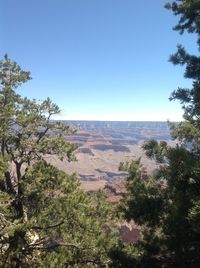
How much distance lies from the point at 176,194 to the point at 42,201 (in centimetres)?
775

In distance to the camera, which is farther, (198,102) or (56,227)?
(56,227)

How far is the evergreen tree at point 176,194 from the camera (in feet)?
39.4

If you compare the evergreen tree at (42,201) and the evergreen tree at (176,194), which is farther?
the evergreen tree at (42,201)

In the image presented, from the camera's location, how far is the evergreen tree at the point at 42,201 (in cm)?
1712

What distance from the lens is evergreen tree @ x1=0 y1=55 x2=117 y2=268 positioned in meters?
17.1

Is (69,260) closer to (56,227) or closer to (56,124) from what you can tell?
(56,227)

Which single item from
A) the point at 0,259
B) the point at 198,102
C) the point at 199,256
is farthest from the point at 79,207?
the point at 198,102

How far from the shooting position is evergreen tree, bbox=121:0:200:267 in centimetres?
1201

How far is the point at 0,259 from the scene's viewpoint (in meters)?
16.2

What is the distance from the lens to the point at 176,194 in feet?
40.7

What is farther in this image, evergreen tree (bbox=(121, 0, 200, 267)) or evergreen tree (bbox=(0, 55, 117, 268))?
evergreen tree (bbox=(0, 55, 117, 268))

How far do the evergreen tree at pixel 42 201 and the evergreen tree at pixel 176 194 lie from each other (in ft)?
8.01

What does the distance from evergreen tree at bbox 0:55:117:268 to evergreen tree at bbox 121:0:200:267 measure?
2.44 meters

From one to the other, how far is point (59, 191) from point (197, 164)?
928 cm
